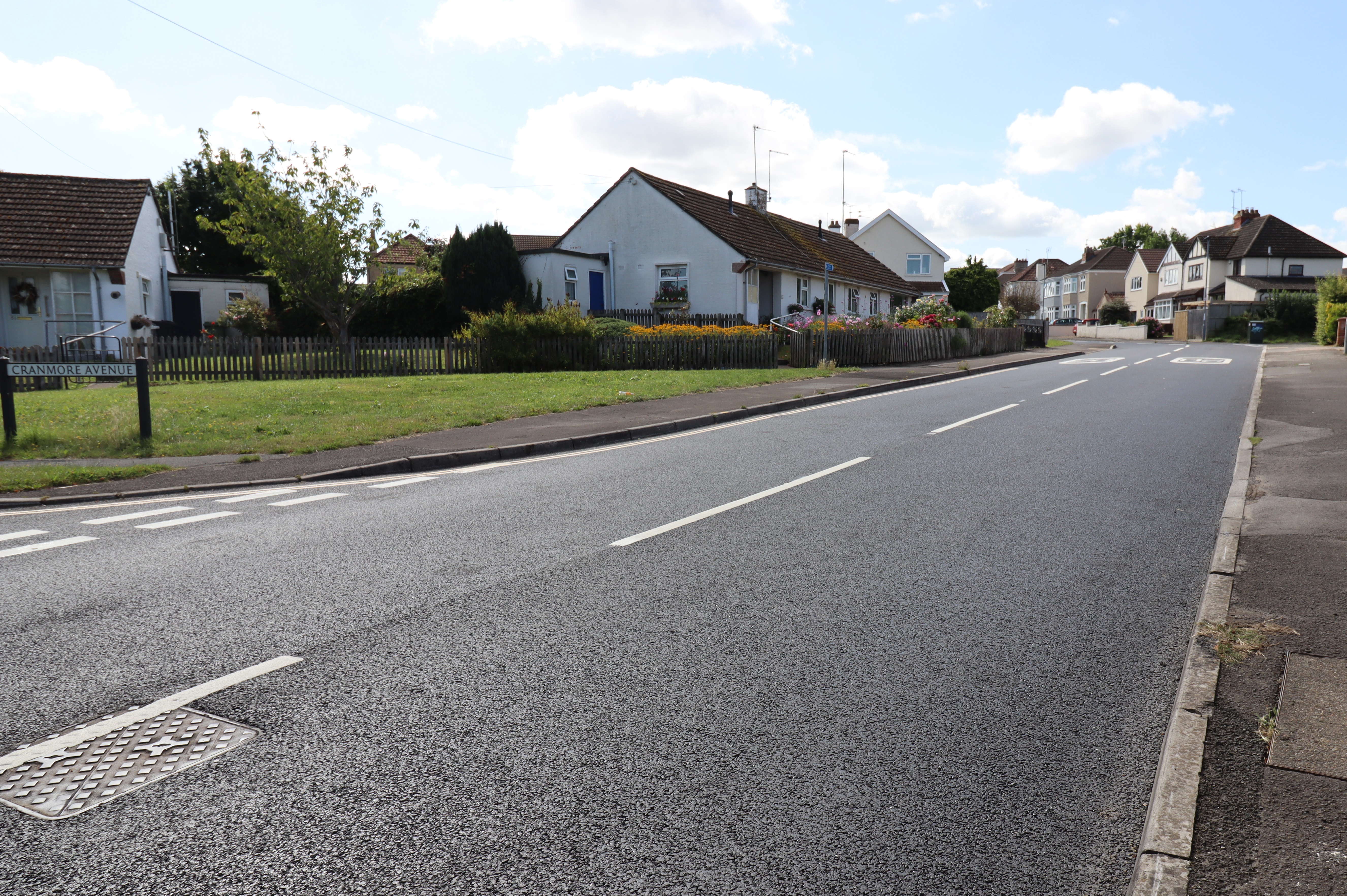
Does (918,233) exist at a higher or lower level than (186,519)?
higher

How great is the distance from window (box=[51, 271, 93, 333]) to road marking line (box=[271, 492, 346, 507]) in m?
25.3

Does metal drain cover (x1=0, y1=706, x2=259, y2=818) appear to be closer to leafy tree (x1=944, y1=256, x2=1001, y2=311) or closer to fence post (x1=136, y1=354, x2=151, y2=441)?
fence post (x1=136, y1=354, x2=151, y2=441)

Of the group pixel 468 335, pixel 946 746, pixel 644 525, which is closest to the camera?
pixel 946 746

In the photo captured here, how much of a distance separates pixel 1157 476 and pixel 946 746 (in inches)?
263

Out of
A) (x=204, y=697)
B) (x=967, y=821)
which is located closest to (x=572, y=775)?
(x=967, y=821)

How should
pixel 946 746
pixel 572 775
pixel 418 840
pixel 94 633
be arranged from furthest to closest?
pixel 94 633 < pixel 946 746 < pixel 572 775 < pixel 418 840

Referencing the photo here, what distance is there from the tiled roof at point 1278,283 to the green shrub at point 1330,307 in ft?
85.1

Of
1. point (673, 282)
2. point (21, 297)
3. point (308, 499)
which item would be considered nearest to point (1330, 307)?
point (673, 282)

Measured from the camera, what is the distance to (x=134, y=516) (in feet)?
24.4

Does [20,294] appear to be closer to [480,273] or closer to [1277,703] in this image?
[480,273]

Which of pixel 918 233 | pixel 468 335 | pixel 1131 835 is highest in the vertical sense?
pixel 918 233

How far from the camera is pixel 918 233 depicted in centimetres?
6228

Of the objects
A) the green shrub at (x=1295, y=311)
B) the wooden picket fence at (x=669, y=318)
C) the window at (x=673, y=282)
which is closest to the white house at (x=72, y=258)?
the wooden picket fence at (x=669, y=318)

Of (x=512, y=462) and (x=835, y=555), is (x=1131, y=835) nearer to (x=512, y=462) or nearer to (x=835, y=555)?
(x=835, y=555)
